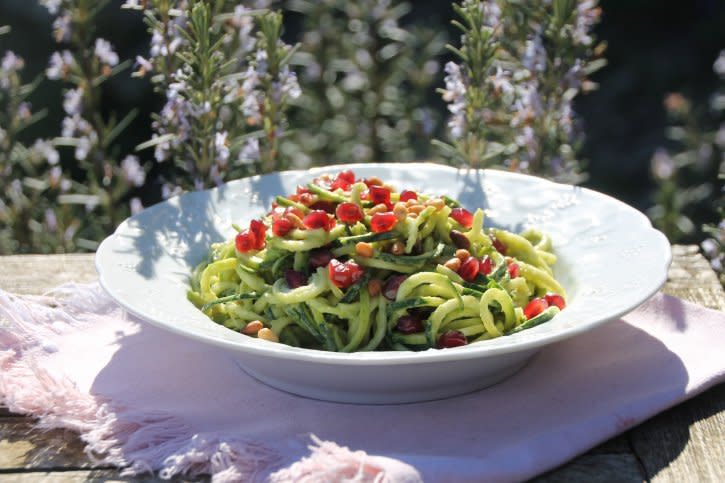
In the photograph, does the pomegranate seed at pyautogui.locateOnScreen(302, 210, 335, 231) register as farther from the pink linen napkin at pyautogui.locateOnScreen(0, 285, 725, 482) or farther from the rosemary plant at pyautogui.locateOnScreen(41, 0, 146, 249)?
the rosemary plant at pyautogui.locateOnScreen(41, 0, 146, 249)

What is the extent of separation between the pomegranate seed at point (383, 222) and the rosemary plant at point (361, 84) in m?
2.17

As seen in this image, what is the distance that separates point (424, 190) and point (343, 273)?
2.72ft

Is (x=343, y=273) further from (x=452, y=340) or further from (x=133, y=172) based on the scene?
(x=133, y=172)

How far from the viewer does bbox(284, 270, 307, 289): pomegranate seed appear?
1996 millimetres

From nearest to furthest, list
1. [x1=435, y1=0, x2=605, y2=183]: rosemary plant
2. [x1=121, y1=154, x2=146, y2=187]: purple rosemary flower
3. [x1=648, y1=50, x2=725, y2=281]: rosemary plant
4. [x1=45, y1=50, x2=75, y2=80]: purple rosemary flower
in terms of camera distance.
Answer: [x1=435, y1=0, x2=605, y2=183]: rosemary plant < [x1=45, y1=50, x2=75, y2=80]: purple rosemary flower < [x1=121, y1=154, x2=146, y2=187]: purple rosemary flower < [x1=648, y1=50, x2=725, y2=281]: rosemary plant

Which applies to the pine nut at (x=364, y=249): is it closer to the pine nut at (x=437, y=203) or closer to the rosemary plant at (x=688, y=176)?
the pine nut at (x=437, y=203)

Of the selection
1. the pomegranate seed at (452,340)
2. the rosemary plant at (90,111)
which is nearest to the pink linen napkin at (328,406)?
the pomegranate seed at (452,340)

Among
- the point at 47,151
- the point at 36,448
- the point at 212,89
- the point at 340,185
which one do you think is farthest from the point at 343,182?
the point at 47,151

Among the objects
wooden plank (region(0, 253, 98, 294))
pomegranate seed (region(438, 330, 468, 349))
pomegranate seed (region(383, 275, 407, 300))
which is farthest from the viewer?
wooden plank (region(0, 253, 98, 294))

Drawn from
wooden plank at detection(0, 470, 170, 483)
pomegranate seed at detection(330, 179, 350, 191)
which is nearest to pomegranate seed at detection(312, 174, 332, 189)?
pomegranate seed at detection(330, 179, 350, 191)

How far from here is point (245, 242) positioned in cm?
210

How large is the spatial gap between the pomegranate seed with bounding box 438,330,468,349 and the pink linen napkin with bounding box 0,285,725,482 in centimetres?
10

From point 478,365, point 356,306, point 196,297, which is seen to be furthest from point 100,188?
point 478,365

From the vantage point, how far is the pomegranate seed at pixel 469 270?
2023 millimetres
